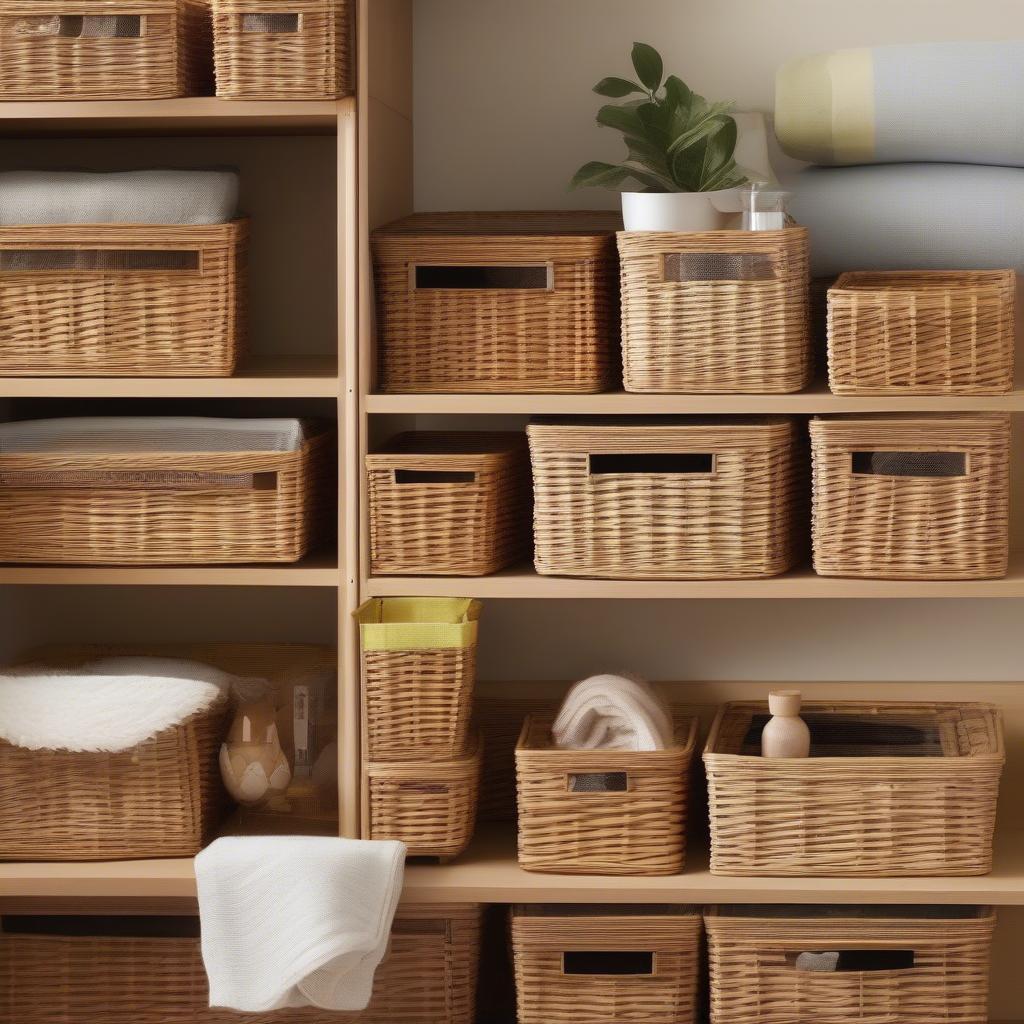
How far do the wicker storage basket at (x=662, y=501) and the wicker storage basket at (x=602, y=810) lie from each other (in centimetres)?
24

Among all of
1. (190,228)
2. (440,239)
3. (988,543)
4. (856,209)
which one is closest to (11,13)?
(190,228)

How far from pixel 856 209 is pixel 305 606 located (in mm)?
1004

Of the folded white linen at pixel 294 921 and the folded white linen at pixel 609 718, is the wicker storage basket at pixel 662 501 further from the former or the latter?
the folded white linen at pixel 294 921

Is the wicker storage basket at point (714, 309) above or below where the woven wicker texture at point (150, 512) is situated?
above

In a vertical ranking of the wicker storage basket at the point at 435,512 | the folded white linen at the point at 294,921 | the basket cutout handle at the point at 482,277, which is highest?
the basket cutout handle at the point at 482,277

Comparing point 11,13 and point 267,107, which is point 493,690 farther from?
point 11,13

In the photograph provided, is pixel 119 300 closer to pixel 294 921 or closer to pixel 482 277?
pixel 482 277

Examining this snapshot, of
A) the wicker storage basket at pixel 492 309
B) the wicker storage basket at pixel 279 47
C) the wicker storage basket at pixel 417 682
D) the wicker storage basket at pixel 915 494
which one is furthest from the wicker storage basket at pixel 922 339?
the wicker storage basket at pixel 279 47

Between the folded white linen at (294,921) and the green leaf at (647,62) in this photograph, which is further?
the green leaf at (647,62)

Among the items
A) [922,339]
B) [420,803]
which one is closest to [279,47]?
[922,339]

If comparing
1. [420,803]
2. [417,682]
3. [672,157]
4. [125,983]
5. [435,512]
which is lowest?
[125,983]

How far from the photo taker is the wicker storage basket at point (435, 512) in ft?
6.36

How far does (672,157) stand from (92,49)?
2.45 ft

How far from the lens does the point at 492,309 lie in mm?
1947
